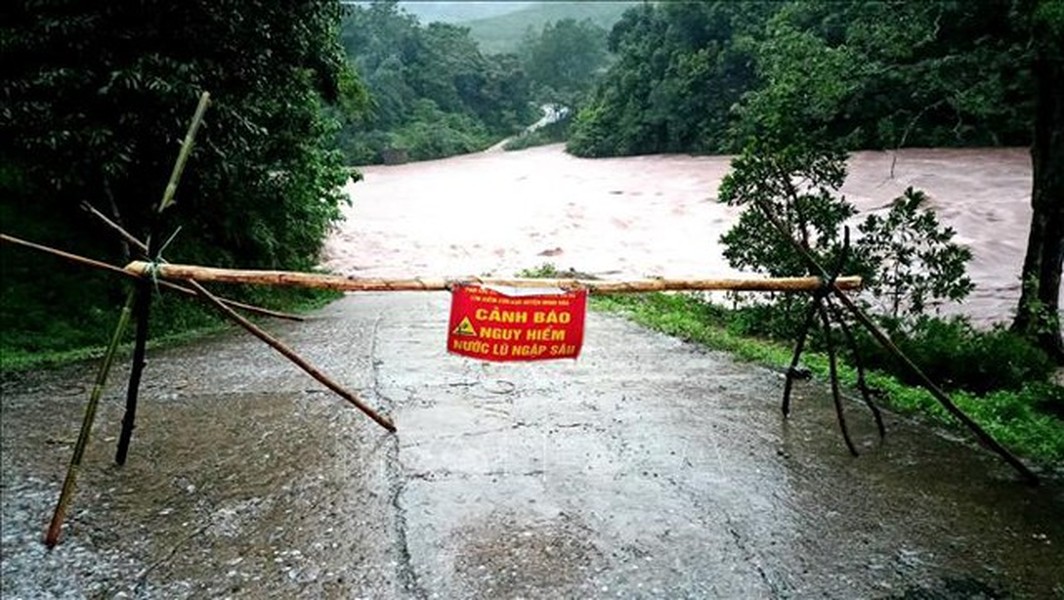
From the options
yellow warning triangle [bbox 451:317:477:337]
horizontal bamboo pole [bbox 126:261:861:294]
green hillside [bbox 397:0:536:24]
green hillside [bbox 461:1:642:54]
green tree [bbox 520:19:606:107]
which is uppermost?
green hillside [bbox 397:0:536:24]

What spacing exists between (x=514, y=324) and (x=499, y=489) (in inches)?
36.7

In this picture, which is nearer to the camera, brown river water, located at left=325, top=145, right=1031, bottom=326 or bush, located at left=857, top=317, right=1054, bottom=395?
bush, located at left=857, top=317, right=1054, bottom=395

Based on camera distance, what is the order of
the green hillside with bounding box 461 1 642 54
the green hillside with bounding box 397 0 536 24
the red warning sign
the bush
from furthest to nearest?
the green hillside with bounding box 397 0 536 24 < the green hillside with bounding box 461 1 642 54 < the bush < the red warning sign

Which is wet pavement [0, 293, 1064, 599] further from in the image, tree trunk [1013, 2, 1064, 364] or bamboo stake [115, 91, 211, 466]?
tree trunk [1013, 2, 1064, 364]

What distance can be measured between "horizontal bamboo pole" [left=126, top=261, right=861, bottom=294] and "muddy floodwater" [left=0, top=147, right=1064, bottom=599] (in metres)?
0.99

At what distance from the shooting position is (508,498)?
3.73m

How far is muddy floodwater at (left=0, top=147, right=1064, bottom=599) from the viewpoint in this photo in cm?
305

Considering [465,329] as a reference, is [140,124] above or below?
above

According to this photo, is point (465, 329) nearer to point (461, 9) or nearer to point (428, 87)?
point (428, 87)

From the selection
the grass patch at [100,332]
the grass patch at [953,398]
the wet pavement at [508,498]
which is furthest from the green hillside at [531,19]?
the wet pavement at [508,498]

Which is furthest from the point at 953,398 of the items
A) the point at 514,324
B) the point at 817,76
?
the point at 817,76

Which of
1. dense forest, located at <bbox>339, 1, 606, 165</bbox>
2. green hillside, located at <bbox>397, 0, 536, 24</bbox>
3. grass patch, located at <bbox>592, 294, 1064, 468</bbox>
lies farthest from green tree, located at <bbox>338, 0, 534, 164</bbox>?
green hillside, located at <bbox>397, 0, 536, 24</bbox>

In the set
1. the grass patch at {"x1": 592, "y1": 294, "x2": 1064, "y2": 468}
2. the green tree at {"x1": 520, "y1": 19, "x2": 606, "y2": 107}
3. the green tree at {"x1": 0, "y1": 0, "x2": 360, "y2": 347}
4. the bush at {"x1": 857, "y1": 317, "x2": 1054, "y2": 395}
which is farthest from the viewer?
the green tree at {"x1": 520, "y1": 19, "x2": 606, "y2": 107}

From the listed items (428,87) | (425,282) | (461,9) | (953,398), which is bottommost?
(953,398)
